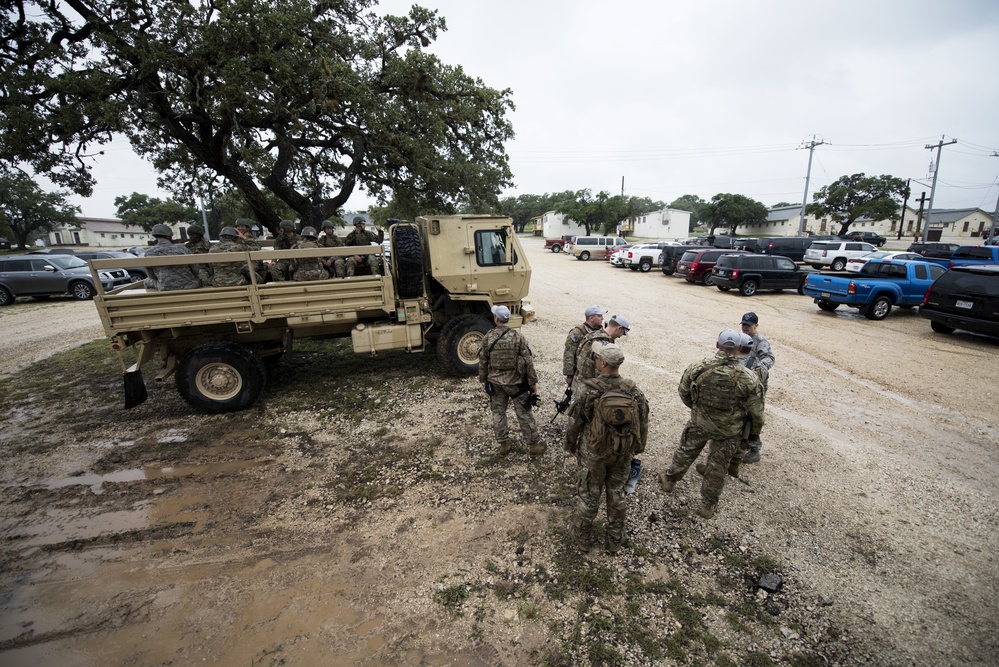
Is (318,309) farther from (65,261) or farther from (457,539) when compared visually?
(65,261)

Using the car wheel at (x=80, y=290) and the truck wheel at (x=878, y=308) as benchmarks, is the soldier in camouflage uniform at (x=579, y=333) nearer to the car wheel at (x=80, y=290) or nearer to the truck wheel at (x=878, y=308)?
the truck wheel at (x=878, y=308)

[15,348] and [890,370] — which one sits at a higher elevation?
[15,348]

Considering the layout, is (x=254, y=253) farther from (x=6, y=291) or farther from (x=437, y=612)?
(x=6, y=291)

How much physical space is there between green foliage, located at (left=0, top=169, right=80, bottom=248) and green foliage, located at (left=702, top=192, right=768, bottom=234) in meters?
78.5

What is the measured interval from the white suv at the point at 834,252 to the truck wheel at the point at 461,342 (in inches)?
907

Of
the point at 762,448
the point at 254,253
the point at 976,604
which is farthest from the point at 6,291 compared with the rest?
the point at 976,604

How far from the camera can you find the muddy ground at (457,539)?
264 cm

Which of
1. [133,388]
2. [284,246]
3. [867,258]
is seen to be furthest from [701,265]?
[133,388]

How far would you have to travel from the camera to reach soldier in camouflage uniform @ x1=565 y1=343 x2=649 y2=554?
3088 mm

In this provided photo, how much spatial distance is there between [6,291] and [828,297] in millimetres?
25096

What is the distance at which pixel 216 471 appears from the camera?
445 centimetres

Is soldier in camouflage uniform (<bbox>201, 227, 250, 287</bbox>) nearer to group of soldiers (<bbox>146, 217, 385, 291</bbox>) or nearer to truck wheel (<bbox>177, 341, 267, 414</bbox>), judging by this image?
group of soldiers (<bbox>146, 217, 385, 291</bbox>)

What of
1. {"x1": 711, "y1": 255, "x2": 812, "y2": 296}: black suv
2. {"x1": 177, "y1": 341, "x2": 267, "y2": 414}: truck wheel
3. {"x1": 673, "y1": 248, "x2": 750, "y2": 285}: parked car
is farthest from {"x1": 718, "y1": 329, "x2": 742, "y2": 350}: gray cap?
{"x1": 673, "y1": 248, "x2": 750, "y2": 285}: parked car

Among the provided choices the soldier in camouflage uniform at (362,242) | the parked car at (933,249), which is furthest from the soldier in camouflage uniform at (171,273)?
the parked car at (933,249)
